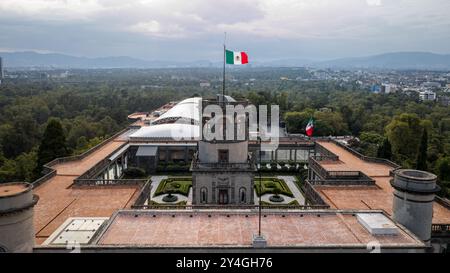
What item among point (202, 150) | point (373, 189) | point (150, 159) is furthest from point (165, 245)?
point (150, 159)

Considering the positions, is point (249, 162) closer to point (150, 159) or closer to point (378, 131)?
point (150, 159)

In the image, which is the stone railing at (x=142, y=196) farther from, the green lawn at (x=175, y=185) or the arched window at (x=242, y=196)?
the green lawn at (x=175, y=185)

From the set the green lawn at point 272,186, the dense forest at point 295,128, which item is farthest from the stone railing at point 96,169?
the green lawn at point 272,186

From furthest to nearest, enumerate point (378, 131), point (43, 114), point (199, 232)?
point (43, 114) < point (378, 131) < point (199, 232)

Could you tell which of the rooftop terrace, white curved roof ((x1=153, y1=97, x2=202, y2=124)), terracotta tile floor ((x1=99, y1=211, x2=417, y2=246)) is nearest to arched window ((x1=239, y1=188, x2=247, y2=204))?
the rooftop terrace

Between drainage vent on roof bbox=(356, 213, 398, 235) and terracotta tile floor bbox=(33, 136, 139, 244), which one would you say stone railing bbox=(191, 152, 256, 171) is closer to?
terracotta tile floor bbox=(33, 136, 139, 244)

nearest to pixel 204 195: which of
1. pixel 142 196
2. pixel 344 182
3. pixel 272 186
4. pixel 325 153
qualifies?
pixel 142 196
